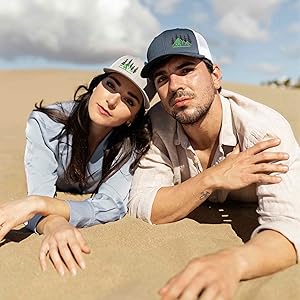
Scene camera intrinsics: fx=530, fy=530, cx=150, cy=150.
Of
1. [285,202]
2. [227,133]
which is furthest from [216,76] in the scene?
[285,202]

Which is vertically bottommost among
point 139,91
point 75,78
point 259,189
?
point 259,189

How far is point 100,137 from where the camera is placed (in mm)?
3361

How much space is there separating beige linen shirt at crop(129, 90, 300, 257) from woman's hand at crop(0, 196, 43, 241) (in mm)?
612

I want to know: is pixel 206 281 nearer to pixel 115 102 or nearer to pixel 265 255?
pixel 265 255

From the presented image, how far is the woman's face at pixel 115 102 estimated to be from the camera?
9.97ft

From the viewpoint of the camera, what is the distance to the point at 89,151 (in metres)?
3.36

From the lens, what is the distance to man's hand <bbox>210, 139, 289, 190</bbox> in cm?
254

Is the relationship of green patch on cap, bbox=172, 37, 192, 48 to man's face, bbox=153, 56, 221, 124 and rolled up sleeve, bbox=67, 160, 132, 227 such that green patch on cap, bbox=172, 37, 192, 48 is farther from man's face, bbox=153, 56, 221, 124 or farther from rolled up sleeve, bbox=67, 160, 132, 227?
rolled up sleeve, bbox=67, 160, 132, 227

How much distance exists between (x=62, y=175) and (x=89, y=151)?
0.82ft

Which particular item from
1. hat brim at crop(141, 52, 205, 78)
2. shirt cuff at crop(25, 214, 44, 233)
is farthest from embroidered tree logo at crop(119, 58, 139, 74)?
shirt cuff at crop(25, 214, 44, 233)

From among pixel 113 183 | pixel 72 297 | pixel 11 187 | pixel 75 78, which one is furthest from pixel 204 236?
pixel 75 78

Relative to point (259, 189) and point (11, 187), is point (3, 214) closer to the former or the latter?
point (259, 189)

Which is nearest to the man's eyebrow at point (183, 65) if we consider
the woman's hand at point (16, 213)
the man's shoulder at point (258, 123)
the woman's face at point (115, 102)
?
the woman's face at point (115, 102)

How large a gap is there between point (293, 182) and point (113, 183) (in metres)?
1.09
